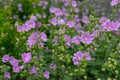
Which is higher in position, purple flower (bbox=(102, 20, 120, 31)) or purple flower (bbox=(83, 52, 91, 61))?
purple flower (bbox=(102, 20, 120, 31))

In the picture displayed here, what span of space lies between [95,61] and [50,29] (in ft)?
3.03

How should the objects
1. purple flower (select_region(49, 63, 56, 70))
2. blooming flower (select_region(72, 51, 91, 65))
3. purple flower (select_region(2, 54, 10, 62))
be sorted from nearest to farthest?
blooming flower (select_region(72, 51, 91, 65)) < purple flower (select_region(49, 63, 56, 70)) < purple flower (select_region(2, 54, 10, 62))

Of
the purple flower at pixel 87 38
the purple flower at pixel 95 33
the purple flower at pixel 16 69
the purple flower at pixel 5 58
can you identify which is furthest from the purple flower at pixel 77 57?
the purple flower at pixel 5 58

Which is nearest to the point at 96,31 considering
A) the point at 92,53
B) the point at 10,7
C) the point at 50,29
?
the point at 92,53

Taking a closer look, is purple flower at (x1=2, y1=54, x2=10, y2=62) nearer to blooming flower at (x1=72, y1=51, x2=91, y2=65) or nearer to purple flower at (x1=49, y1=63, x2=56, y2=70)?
purple flower at (x1=49, y1=63, x2=56, y2=70)

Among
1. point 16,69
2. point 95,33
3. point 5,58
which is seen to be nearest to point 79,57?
point 95,33

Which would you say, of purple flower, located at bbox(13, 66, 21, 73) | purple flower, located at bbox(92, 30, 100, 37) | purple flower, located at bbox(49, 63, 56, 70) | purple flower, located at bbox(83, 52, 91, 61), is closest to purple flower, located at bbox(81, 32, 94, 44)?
purple flower, located at bbox(92, 30, 100, 37)

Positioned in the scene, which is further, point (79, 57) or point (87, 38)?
point (87, 38)

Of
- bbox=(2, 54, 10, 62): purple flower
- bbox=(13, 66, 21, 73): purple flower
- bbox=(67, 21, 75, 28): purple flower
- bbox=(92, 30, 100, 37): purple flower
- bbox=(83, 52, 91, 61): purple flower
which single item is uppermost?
bbox=(67, 21, 75, 28): purple flower

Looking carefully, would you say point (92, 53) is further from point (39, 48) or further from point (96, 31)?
point (39, 48)

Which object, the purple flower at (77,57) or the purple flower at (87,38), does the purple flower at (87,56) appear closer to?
the purple flower at (77,57)

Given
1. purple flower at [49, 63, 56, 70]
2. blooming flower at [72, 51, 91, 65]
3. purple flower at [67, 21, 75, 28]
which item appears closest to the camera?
blooming flower at [72, 51, 91, 65]

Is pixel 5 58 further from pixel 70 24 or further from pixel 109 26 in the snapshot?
pixel 109 26

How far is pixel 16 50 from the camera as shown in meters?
3.57
